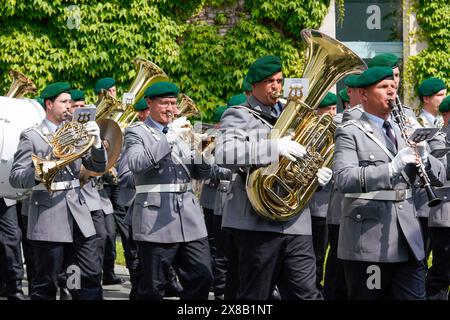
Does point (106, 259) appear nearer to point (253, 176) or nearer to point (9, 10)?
point (253, 176)

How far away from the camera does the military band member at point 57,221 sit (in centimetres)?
786

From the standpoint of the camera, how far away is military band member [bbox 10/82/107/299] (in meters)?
7.86

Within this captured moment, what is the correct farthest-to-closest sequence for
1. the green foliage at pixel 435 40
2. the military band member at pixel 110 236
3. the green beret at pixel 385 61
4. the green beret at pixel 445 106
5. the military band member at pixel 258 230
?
the green foliage at pixel 435 40 → the military band member at pixel 110 236 → the green beret at pixel 445 106 → the green beret at pixel 385 61 → the military band member at pixel 258 230

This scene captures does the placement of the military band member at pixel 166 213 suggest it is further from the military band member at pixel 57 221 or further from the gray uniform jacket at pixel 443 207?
the gray uniform jacket at pixel 443 207

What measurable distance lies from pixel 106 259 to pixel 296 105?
4.69m

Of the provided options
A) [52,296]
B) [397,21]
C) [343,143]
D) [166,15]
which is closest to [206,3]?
[166,15]

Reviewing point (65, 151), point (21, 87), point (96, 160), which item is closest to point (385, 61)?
point (96, 160)

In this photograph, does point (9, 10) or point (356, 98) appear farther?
point (9, 10)

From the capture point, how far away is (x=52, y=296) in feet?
26.2

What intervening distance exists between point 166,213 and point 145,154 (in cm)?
46

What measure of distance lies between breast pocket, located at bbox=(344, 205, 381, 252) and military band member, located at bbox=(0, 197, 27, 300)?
4.18m

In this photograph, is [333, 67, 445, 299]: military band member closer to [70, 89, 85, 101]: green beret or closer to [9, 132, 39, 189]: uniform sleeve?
[9, 132, 39, 189]: uniform sleeve

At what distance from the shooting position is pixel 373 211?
20.7ft

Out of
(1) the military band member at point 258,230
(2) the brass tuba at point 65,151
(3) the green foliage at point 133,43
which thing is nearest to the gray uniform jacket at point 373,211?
(1) the military band member at point 258,230
